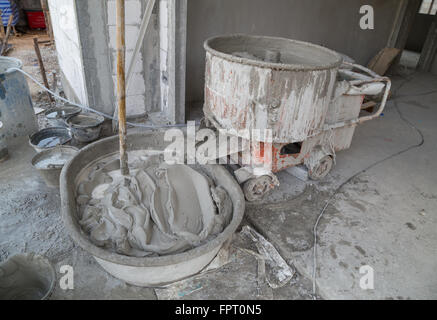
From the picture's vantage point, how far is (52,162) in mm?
3492

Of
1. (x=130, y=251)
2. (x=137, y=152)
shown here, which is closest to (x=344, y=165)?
(x=137, y=152)

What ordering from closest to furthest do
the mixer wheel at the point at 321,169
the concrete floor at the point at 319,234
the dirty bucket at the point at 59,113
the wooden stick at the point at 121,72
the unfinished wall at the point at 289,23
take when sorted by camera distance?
the wooden stick at the point at 121,72, the concrete floor at the point at 319,234, the mixer wheel at the point at 321,169, the dirty bucket at the point at 59,113, the unfinished wall at the point at 289,23

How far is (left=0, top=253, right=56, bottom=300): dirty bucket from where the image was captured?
2.31 metres

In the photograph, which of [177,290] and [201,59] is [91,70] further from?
[177,290]

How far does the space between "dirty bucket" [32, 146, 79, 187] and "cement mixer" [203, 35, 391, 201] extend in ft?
5.61

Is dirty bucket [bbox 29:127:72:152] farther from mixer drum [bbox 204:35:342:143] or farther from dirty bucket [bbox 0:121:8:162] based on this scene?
mixer drum [bbox 204:35:342:143]

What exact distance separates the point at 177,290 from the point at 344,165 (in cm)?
294

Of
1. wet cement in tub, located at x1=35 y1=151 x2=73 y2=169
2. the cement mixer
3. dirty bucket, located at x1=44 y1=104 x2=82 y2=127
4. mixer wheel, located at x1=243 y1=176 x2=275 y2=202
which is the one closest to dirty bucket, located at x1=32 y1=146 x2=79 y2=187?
wet cement in tub, located at x1=35 y1=151 x2=73 y2=169

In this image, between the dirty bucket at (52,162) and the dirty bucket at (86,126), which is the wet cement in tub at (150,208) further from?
the dirty bucket at (86,126)

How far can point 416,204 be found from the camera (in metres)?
3.61

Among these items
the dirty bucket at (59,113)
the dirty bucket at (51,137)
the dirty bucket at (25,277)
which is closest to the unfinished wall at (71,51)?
the dirty bucket at (59,113)

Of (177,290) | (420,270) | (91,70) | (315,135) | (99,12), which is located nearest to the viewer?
(177,290)

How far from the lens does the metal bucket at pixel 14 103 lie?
3742 millimetres

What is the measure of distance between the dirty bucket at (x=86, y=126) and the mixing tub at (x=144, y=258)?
0.80 meters
